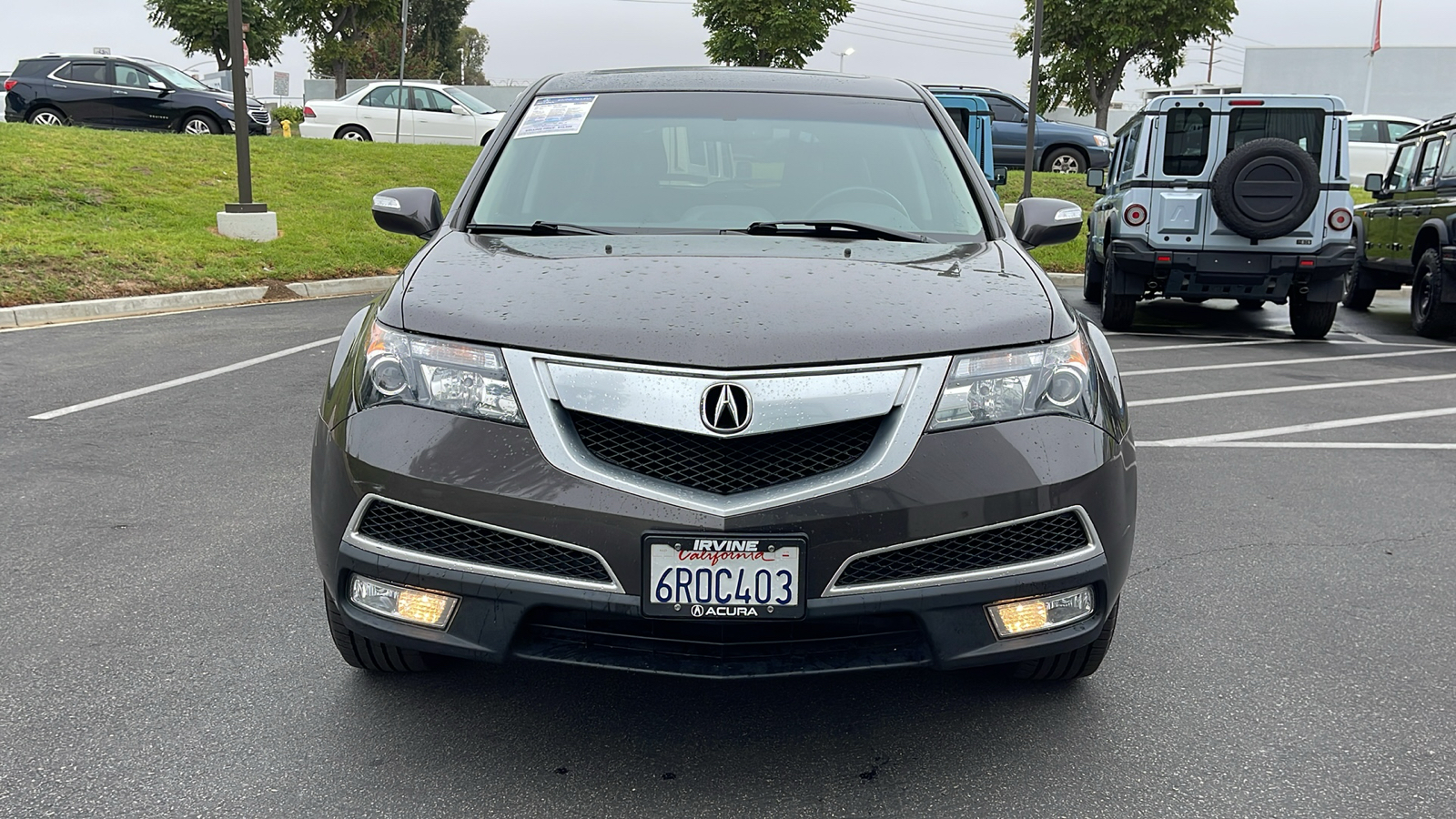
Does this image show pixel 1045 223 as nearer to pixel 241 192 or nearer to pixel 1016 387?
pixel 1016 387

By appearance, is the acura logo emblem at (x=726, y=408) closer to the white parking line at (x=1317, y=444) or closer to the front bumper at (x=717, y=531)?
the front bumper at (x=717, y=531)

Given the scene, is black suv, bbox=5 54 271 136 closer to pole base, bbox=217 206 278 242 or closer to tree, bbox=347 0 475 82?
pole base, bbox=217 206 278 242

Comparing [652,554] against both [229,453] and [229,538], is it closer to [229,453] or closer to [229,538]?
[229,538]

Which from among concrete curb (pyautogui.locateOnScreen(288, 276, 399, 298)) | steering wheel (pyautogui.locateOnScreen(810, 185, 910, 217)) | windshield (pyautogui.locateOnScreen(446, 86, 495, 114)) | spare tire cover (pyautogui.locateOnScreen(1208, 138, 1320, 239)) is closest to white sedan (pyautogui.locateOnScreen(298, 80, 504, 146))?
windshield (pyautogui.locateOnScreen(446, 86, 495, 114))

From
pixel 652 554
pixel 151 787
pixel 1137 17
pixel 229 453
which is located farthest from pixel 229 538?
pixel 1137 17

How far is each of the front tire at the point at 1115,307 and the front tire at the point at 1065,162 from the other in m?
12.4

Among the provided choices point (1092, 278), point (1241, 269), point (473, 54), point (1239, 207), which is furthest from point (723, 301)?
point (473, 54)

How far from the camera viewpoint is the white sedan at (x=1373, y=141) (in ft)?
77.3

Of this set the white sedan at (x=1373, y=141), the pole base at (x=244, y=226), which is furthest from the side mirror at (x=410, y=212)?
the white sedan at (x=1373, y=141)

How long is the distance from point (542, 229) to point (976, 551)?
1.58 meters

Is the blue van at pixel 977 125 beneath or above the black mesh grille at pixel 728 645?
above

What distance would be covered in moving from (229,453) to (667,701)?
131 inches

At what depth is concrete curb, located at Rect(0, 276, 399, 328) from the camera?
378 inches

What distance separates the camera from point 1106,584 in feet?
8.54
